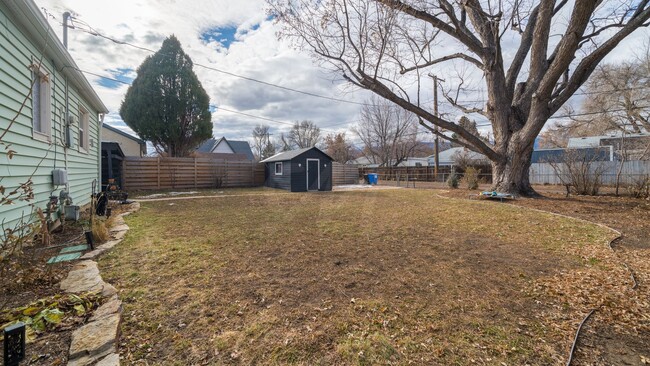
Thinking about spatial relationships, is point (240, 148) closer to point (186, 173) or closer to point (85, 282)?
point (186, 173)

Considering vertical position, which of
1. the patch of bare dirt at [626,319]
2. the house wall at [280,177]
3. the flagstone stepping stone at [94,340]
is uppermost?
the house wall at [280,177]

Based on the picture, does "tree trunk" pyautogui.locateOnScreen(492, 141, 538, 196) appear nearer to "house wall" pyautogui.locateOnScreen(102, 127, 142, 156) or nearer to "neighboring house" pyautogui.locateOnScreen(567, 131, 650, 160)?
"neighboring house" pyautogui.locateOnScreen(567, 131, 650, 160)

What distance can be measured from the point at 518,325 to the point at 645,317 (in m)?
1.12

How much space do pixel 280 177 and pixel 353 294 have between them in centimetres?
1316

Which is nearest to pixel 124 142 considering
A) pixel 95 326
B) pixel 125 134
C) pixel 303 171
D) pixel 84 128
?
pixel 125 134

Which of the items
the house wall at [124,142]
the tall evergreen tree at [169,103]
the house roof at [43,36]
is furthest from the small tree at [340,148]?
the house roof at [43,36]

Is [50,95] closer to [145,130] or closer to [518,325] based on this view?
[518,325]

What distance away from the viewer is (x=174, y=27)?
31.6 ft

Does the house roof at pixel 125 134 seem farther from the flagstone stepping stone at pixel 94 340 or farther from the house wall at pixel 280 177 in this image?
the flagstone stepping stone at pixel 94 340

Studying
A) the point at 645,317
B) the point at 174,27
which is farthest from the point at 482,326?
the point at 174,27

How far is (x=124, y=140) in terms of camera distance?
1825 cm

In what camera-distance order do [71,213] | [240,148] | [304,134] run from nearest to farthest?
Result: 1. [71,213]
2. [240,148]
3. [304,134]

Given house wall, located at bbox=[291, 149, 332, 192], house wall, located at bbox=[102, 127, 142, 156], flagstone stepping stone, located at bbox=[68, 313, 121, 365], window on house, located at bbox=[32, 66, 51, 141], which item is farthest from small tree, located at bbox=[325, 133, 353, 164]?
flagstone stepping stone, located at bbox=[68, 313, 121, 365]

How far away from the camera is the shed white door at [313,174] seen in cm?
1453
